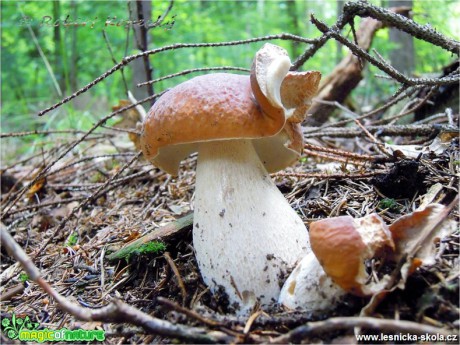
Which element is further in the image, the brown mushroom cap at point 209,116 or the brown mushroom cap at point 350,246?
the brown mushroom cap at point 209,116

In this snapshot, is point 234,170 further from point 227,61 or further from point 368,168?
point 227,61

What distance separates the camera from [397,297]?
58.3 inches

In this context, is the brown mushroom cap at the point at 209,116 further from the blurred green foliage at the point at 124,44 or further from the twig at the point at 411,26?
the blurred green foliage at the point at 124,44

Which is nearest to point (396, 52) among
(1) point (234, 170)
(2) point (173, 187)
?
(2) point (173, 187)

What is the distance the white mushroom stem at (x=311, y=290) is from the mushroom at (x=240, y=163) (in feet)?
0.42

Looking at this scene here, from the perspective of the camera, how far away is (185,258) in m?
2.28

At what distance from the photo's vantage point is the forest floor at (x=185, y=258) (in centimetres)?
146

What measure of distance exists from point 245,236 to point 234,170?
39 cm

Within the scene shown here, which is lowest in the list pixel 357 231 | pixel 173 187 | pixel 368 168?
pixel 173 187

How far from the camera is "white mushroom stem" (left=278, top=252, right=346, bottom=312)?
1.60 metres

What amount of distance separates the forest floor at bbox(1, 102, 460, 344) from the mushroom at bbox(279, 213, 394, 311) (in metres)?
0.08

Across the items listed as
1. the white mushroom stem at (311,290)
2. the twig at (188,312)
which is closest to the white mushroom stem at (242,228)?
the white mushroom stem at (311,290)

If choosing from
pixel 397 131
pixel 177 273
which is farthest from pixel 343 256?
pixel 397 131

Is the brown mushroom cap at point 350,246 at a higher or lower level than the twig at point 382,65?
lower
